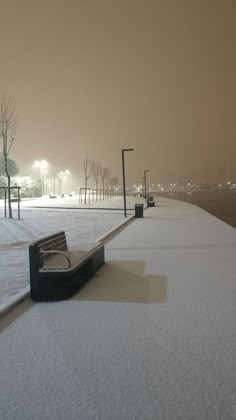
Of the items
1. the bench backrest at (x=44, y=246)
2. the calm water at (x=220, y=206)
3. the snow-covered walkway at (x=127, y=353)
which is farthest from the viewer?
the calm water at (x=220, y=206)

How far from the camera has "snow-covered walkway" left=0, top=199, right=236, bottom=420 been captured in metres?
2.88

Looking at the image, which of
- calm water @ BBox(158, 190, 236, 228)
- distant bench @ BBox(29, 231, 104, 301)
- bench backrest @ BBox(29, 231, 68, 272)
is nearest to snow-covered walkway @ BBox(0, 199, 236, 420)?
distant bench @ BBox(29, 231, 104, 301)

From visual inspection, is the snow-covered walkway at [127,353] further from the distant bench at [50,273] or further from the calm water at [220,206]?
the calm water at [220,206]

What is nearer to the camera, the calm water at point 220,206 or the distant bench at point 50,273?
the distant bench at point 50,273

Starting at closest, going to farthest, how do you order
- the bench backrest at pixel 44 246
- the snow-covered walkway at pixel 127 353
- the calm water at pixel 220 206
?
the snow-covered walkway at pixel 127 353 → the bench backrest at pixel 44 246 → the calm water at pixel 220 206

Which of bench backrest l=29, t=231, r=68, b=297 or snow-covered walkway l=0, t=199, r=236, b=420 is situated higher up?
bench backrest l=29, t=231, r=68, b=297

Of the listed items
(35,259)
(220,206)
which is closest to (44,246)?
(35,259)

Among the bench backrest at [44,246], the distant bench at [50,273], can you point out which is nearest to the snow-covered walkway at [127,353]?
the distant bench at [50,273]

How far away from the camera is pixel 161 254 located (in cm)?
948

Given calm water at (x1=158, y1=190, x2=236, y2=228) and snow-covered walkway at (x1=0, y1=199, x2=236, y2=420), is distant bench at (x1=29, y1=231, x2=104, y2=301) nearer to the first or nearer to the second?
snow-covered walkway at (x1=0, y1=199, x2=236, y2=420)

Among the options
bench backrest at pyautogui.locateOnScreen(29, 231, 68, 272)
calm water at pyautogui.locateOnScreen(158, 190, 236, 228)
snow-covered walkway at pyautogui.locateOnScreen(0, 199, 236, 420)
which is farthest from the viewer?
calm water at pyautogui.locateOnScreen(158, 190, 236, 228)

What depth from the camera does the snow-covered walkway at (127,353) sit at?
9.45ft

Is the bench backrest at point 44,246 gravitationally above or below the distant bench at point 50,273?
above

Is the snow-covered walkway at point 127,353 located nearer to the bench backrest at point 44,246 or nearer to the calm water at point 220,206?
the bench backrest at point 44,246
